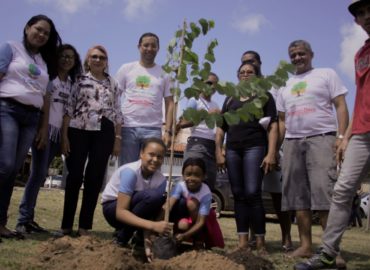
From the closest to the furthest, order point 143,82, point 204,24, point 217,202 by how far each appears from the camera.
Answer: point 204,24 → point 143,82 → point 217,202

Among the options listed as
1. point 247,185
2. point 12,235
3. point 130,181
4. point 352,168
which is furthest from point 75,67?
point 352,168

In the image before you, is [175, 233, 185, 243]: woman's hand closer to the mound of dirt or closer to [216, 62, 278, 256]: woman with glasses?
the mound of dirt

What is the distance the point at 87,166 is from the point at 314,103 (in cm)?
235

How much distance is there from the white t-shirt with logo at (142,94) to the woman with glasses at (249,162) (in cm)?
75

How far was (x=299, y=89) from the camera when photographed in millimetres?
4254

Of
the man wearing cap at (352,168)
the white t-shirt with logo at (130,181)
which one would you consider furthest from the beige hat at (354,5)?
the white t-shirt with logo at (130,181)

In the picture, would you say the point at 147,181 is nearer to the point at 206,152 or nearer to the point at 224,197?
the point at 206,152

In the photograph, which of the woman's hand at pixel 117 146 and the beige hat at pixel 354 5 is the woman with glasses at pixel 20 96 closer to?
the woman's hand at pixel 117 146

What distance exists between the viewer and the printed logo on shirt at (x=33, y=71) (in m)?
3.96

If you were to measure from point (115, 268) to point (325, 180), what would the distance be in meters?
2.20

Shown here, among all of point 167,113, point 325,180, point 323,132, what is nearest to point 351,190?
point 325,180

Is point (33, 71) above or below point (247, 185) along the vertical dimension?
above

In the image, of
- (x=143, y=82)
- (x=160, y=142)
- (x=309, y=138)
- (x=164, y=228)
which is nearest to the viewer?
(x=164, y=228)

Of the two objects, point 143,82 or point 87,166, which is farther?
point 143,82
